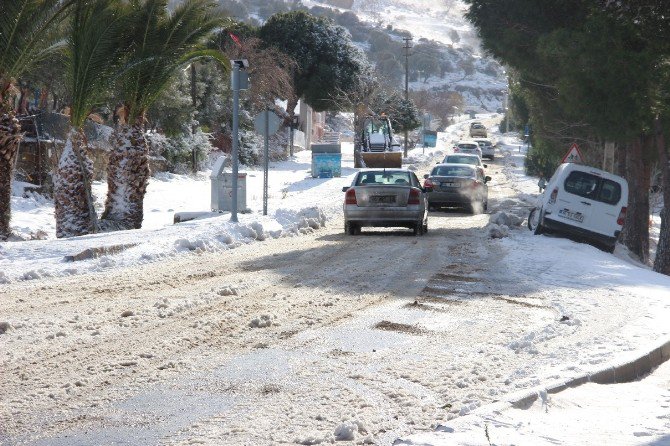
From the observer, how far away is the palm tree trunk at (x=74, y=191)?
1964 cm

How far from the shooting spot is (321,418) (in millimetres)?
6223

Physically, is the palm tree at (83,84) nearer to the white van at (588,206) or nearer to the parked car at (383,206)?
the parked car at (383,206)

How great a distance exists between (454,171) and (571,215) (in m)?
9.23

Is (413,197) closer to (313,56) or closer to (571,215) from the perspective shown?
(571,215)

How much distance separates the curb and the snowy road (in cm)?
16

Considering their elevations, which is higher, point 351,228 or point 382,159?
point 382,159

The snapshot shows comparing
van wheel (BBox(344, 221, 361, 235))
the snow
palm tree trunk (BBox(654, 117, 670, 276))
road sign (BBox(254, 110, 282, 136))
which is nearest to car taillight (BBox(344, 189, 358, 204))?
van wheel (BBox(344, 221, 361, 235))

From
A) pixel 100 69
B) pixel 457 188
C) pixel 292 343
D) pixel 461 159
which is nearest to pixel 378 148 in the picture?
pixel 461 159

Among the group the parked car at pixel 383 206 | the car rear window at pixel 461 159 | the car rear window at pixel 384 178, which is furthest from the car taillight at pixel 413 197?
the car rear window at pixel 461 159

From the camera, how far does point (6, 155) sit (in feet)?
58.5

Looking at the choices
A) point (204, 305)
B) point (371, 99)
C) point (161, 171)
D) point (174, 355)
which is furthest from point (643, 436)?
point (371, 99)

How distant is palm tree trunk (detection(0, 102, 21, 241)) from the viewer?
1772 centimetres

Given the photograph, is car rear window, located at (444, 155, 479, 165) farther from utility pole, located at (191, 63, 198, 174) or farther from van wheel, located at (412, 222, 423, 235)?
van wheel, located at (412, 222, 423, 235)

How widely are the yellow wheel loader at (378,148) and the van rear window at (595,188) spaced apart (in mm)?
28711
